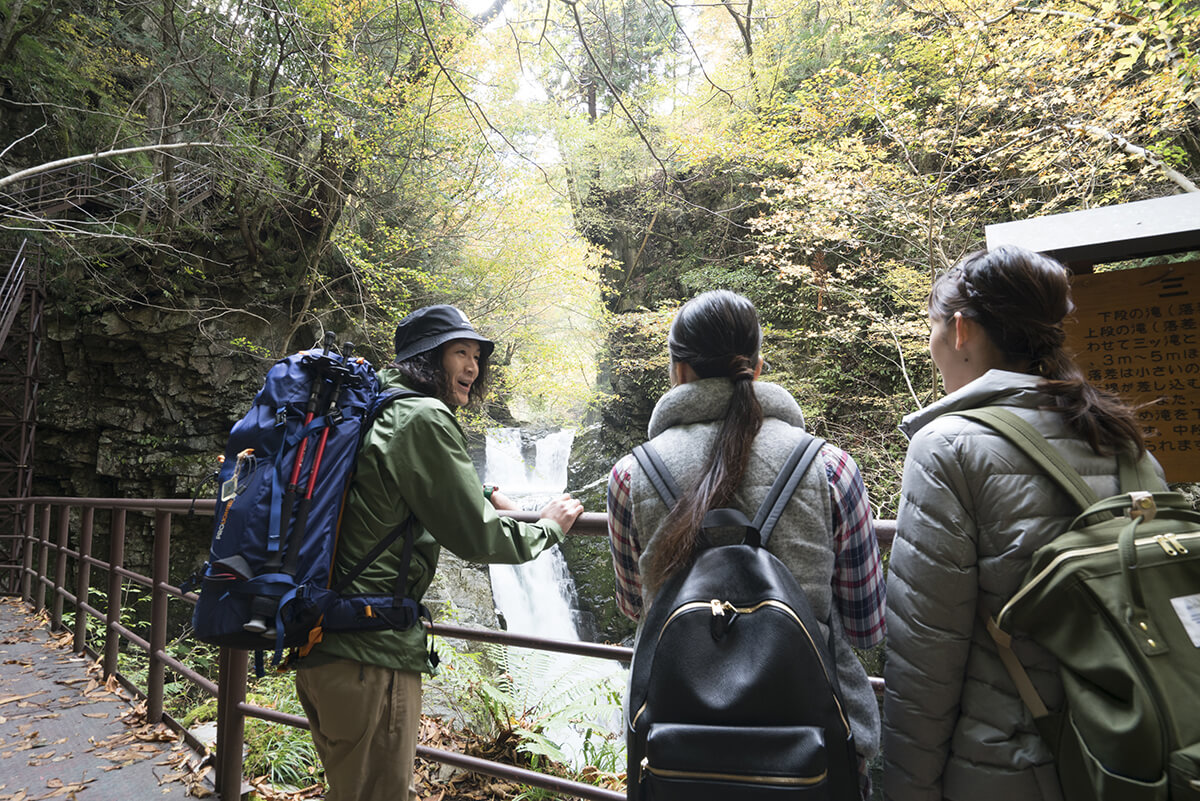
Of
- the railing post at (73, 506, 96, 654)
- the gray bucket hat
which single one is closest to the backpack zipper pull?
the gray bucket hat

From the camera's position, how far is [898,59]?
8703 millimetres

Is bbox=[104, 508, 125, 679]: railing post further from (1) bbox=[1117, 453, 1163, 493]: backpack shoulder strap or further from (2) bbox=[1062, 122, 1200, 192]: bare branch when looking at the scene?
(2) bbox=[1062, 122, 1200, 192]: bare branch

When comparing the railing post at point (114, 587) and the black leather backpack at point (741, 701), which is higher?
the black leather backpack at point (741, 701)

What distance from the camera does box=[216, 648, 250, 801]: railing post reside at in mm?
2689

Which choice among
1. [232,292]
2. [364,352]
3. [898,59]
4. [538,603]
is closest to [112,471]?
[232,292]

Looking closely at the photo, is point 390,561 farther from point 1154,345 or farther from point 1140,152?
point 1140,152

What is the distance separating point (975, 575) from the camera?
1.13m

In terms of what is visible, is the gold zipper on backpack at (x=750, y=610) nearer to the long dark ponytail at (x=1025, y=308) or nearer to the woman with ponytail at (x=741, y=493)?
the woman with ponytail at (x=741, y=493)

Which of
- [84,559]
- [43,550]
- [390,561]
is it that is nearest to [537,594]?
[43,550]

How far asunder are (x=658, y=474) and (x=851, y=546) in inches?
16.1

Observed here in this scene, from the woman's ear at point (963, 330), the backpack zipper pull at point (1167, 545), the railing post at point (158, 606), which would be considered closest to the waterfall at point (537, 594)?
the railing post at point (158, 606)

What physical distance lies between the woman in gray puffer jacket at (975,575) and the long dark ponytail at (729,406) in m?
0.35

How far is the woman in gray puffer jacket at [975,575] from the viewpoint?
1091 millimetres

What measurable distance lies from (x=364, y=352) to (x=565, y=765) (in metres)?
10.2
